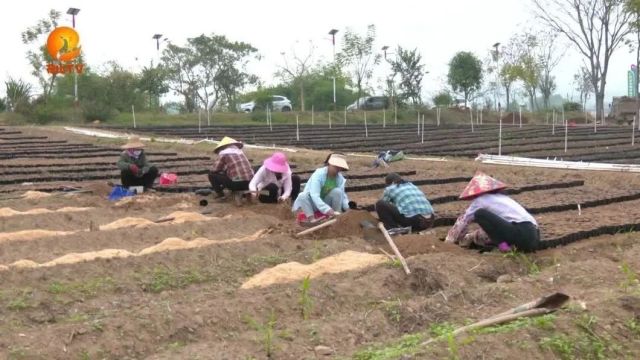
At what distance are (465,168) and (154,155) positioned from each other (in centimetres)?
686

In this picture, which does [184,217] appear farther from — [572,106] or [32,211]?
[572,106]

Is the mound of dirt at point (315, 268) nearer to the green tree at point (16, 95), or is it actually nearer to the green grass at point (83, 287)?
the green grass at point (83, 287)

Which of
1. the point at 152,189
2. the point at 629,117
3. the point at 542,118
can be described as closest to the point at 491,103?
the point at 542,118

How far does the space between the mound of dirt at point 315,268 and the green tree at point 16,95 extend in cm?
2775

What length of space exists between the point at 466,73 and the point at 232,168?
3762 centimetres

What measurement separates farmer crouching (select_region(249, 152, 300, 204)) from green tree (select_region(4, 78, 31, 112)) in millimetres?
24805

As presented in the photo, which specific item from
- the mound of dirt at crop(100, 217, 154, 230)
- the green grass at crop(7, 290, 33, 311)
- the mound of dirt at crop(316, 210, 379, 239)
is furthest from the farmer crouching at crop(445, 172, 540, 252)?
the green grass at crop(7, 290, 33, 311)

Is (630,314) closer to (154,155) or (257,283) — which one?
(257,283)

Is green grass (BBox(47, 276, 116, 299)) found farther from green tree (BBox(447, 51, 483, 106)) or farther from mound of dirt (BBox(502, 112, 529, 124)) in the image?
green tree (BBox(447, 51, 483, 106))

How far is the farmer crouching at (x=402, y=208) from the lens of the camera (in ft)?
24.5

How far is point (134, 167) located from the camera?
983 cm

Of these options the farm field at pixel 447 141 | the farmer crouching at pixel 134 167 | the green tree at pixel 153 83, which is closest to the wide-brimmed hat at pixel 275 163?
the farmer crouching at pixel 134 167

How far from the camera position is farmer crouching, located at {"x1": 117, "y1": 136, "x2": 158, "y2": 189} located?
9.84 m

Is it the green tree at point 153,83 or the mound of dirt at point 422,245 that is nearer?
the mound of dirt at point 422,245
